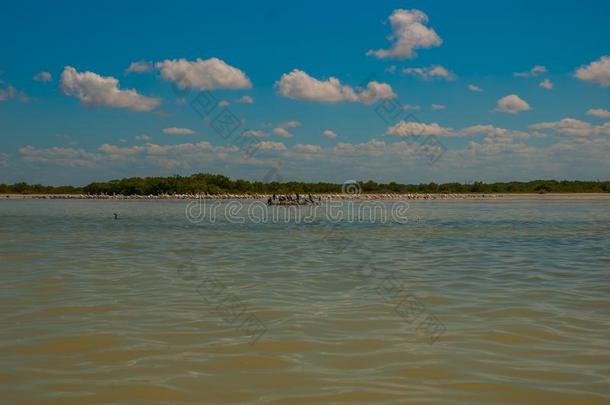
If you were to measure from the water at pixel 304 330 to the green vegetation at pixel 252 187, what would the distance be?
89.5 metres

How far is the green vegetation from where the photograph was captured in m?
105

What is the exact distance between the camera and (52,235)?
22312 mm

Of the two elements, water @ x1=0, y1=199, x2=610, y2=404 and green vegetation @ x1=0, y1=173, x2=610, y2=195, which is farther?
green vegetation @ x1=0, y1=173, x2=610, y2=195

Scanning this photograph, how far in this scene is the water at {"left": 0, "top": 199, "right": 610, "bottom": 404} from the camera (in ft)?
16.4

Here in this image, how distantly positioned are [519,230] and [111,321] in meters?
21.1

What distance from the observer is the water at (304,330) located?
4992mm

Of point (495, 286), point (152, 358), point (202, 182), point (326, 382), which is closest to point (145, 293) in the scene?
point (152, 358)

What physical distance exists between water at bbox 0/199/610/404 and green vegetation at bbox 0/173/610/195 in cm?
8952

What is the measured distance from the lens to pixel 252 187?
112m

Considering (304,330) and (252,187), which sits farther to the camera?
(252,187)

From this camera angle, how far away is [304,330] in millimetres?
6961

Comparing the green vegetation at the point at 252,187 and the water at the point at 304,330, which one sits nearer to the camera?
the water at the point at 304,330

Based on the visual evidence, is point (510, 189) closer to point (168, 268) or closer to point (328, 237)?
point (328, 237)

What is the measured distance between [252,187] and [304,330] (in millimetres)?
106037
